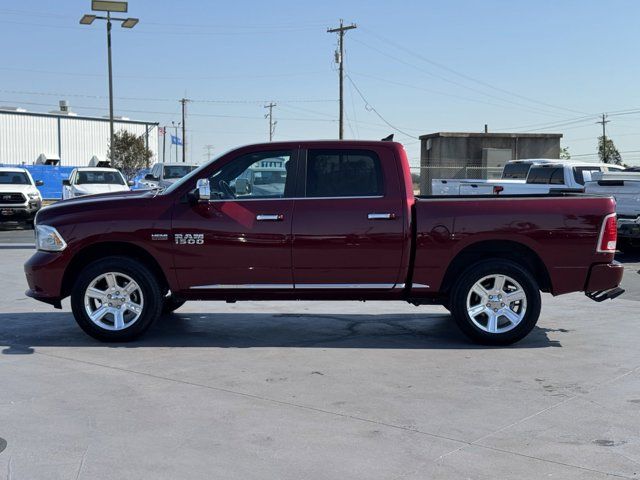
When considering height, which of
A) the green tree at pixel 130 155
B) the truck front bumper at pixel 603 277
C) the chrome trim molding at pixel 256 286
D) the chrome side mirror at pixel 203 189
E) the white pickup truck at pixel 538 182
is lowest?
the chrome trim molding at pixel 256 286

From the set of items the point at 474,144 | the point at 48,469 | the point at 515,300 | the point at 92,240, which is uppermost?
the point at 474,144

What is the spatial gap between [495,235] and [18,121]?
237 feet

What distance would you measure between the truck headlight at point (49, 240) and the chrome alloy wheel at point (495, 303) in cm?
400

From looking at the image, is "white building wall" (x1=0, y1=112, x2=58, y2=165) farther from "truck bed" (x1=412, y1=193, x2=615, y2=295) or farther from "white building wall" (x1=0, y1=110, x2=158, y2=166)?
"truck bed" (x1=412, y1=193, x2=615, y2=295)

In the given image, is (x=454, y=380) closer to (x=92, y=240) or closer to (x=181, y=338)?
(x=181, y=338)

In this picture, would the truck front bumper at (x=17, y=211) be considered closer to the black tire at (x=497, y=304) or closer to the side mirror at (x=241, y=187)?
the side mirror at (x=241, y=187)

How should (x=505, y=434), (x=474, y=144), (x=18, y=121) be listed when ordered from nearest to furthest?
(x=505, y=434)
(x=474, y=144)
(x=18, y=121)

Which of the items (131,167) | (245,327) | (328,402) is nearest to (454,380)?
(328,402)

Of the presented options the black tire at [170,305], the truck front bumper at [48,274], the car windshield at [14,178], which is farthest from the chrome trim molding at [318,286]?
the car windshield at [14,178]

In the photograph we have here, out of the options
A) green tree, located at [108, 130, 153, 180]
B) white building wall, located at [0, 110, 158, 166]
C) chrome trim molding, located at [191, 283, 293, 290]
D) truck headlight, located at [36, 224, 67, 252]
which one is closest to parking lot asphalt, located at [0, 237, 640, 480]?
chrome trim molding, located at [191, 283, 293, 290]

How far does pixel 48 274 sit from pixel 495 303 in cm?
437

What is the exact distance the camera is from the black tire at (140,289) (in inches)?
302

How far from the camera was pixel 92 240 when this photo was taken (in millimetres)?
7680

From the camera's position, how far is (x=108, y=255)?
7.86 metres
